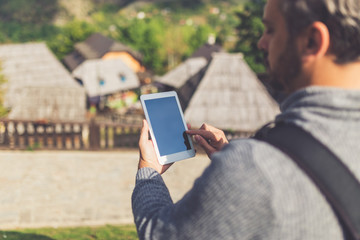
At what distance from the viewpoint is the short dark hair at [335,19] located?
113 cm

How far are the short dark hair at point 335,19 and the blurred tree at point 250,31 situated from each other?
34.5m

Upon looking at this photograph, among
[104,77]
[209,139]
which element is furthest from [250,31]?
[209,139]

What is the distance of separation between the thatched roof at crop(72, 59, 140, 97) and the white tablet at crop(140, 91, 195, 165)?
102ft

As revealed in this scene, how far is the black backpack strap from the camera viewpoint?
3.48ft

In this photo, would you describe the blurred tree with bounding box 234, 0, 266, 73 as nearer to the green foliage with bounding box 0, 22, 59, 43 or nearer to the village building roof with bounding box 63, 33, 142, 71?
the village building roof with bounding box 63, 33, 142, 71

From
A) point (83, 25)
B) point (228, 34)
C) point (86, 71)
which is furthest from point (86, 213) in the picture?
point (228, 34)

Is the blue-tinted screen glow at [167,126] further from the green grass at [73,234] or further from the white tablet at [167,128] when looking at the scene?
the green grass at [73,234]

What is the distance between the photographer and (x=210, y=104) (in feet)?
48.4

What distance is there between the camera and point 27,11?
434 ft

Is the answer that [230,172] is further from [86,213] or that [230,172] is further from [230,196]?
[86,213]

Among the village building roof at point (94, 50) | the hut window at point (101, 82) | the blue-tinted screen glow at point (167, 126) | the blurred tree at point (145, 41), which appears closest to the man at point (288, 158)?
the blue-tinted screen glow at point (167, 126)

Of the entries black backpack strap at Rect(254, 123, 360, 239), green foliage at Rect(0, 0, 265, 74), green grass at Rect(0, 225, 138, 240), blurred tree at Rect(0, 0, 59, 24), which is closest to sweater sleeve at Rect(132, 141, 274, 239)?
black backpack strap at Rect(254, 123, 360, 239)

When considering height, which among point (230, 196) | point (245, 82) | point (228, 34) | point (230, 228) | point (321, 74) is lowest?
point (228, 34)

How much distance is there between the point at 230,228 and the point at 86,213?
7076mm
